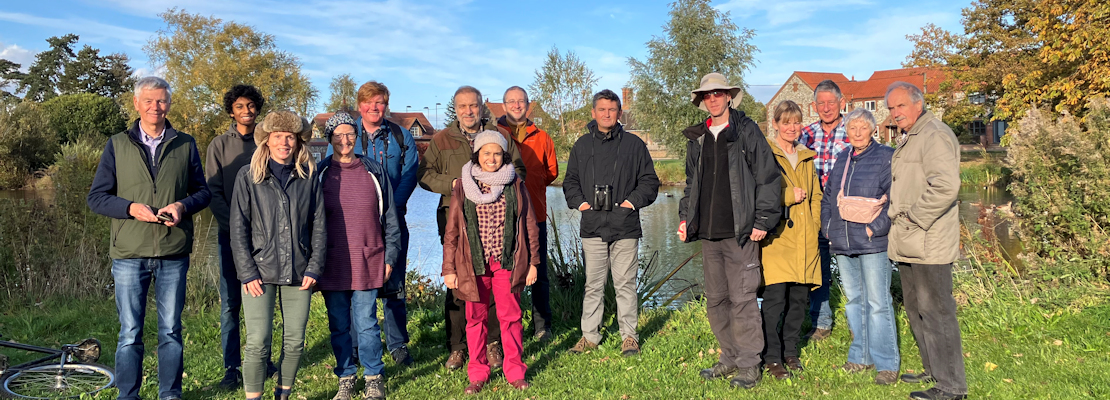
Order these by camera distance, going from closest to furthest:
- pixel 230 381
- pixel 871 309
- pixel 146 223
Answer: pixel 146 223 → pixel 871 309 → pixel 230 381

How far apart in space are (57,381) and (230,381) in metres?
1.09

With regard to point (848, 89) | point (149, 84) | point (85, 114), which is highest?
point (848, 89)

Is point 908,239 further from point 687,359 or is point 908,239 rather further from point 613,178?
point 613,178

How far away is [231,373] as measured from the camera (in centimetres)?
459

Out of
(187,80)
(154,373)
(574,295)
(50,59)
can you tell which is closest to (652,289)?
(574,295)

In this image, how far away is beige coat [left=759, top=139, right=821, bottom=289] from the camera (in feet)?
14.8

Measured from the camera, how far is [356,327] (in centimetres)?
425

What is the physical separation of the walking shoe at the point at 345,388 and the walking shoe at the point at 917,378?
11.3ft

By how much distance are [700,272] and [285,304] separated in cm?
764

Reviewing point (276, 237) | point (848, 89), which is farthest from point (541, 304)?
point (848, 89)

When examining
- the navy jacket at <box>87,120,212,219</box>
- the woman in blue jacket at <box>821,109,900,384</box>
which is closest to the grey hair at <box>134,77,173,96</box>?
the navy jacket at <box>87,120,212,219</box>

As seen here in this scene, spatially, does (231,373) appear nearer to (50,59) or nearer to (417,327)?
(417,327)

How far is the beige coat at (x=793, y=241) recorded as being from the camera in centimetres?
451

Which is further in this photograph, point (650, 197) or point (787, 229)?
point (650, 197)
